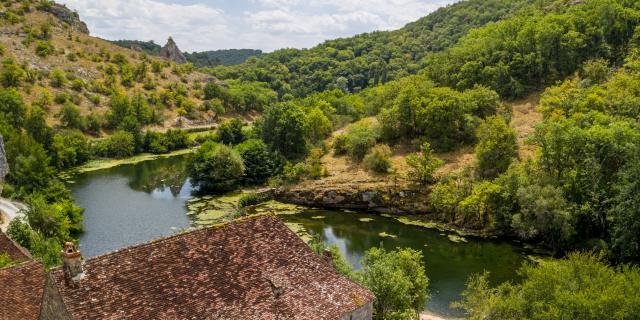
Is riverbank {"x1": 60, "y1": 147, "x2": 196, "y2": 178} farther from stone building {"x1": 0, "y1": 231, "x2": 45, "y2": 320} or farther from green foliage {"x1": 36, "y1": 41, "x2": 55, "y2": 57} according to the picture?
stone building {"x1": 0, "y1": 231, "x2": 45, "y2": 320}

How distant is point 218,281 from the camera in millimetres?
18516

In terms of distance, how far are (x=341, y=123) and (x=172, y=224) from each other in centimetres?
4871

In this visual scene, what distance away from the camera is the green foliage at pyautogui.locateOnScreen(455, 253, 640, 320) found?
2242 cm

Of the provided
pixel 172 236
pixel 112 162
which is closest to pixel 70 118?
pixel 112 162

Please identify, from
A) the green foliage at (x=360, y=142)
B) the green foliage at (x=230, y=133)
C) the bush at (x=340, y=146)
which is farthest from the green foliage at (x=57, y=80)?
the green foliage at (x=360, y=142)

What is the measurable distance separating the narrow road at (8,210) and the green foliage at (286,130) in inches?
1462

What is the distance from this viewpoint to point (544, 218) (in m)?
45.7

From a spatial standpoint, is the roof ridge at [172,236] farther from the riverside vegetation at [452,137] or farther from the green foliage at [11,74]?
the green foliage at [11,74]

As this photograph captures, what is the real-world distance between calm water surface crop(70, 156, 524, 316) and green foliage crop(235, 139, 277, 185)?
9.76 metres

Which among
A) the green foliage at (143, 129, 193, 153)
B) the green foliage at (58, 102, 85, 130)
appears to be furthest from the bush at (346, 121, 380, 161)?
the green foliage at (58, 102, 85, 130)

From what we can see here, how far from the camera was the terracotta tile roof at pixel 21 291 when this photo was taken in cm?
2230

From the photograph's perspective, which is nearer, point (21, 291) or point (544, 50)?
point (21, 291)

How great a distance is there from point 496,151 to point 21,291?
5254 centimetres

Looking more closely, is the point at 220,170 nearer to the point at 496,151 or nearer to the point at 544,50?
the point at 496,151
